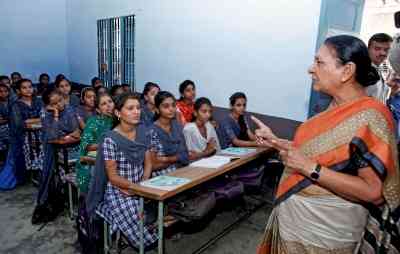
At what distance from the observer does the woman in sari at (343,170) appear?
1074 millimetres

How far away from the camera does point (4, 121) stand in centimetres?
438

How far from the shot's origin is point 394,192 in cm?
112

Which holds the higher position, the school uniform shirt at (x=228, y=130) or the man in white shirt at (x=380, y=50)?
the man in white shirt at (x=380, y=50)

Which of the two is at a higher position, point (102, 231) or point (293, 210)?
point (293, 210)

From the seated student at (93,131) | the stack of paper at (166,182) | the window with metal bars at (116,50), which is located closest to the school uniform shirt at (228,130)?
the seated student at (93,131)

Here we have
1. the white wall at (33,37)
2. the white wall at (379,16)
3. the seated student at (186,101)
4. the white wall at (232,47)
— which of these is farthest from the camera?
the white wall at (33,37)

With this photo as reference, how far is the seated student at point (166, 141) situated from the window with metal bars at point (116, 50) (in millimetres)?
3540

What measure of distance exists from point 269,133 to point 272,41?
2887 millimetres

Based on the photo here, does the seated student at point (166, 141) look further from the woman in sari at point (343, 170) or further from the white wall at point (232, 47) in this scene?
the white wall at point (232, 47)

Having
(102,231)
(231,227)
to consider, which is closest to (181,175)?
(102,231)

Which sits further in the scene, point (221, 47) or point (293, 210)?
point (221, 47)

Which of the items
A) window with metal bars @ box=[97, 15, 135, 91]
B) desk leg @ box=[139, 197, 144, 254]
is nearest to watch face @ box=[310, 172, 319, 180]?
desk leg @ box=[139, 197, 144, 254]

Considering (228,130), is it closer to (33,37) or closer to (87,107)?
(87,107)

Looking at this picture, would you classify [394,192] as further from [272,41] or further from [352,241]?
[272,41]
